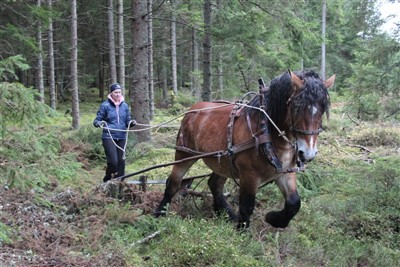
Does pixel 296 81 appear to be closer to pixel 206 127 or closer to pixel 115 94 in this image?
pixel 206 127

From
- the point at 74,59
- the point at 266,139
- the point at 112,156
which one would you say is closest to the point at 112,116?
the point at 112,156

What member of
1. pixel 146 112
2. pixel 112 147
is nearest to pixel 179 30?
pixel 146 112

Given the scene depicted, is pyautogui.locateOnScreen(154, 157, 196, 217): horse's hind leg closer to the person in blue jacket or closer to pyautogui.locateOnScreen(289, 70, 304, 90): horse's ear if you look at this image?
the person in blue jacket

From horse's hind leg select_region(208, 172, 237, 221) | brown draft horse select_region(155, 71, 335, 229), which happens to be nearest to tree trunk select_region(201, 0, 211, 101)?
brown draft horse select_region(155, 71, 335, 229)

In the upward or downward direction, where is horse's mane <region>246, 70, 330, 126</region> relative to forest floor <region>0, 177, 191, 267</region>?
upward

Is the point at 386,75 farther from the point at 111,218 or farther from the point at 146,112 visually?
the point at 111,218

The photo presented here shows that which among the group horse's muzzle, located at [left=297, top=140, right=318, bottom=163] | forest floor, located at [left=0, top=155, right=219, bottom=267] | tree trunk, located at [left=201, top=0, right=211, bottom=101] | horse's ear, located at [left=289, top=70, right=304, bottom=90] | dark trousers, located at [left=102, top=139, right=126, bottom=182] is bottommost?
forest floor, located at [left=0, top=155, right=219, bottom=267]

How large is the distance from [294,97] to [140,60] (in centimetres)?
640

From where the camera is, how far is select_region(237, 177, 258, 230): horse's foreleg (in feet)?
16.2

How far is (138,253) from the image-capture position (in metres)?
4.53

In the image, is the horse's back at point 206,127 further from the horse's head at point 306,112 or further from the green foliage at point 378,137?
the green foliage at point 378,137

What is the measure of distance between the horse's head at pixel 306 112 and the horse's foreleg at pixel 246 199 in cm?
82

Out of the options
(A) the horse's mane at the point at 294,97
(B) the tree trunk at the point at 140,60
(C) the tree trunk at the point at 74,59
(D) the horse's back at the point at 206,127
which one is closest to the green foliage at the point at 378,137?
(B) the tree trunk at the point at 140,60

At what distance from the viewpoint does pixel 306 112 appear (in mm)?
4258
